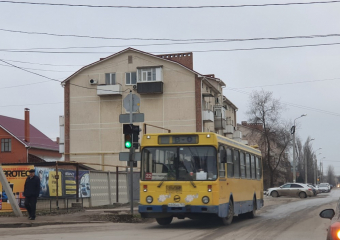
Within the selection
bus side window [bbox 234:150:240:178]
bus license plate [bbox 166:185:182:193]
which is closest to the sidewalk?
bus license plate [bbox 166:185:182:193]

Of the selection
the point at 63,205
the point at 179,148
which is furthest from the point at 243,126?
the point at 179,148

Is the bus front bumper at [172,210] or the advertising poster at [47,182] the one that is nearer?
the bus front bumper at [172,210]

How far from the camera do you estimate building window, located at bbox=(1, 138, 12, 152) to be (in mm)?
65562

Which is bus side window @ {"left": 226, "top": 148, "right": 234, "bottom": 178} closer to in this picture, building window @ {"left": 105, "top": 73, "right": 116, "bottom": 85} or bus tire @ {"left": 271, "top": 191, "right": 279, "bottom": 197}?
bus tire @ {"left": 271, "top": 191, "right": 279, "bottom": 197}

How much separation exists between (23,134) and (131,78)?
20.7 metres

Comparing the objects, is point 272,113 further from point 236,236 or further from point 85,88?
point 236,236

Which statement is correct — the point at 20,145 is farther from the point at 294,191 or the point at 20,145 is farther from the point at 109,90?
the point at 294,191

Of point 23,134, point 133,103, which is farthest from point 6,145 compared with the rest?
point 133,103

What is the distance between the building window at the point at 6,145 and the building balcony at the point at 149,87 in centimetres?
2096

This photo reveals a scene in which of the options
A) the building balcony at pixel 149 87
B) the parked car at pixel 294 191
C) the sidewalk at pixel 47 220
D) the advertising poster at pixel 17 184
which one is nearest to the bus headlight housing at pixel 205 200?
the sidewalk at pixel 47 220

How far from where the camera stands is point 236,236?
1323 cm

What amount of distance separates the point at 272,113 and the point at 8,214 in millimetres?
52039

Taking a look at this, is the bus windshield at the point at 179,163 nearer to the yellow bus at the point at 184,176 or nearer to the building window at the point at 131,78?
the yellow bus at the point at 184,176

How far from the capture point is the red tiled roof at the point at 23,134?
217 feet
